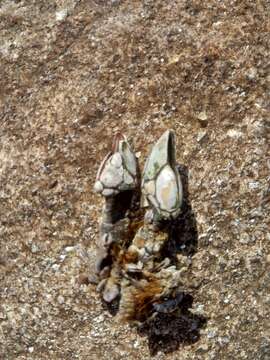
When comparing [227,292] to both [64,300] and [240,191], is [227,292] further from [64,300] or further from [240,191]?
[64,300]

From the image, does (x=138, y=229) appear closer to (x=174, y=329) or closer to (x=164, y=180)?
(x=164, y=180)

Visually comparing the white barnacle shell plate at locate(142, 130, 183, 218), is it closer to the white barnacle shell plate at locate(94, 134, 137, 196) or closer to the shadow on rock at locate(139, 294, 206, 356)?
the white barnacle shell plate at locate(94, 134, 137, 196)

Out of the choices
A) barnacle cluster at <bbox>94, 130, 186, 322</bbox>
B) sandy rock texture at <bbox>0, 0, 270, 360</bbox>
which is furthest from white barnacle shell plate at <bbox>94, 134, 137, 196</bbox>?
sandy rock texture at <bbox>0, 0, 270, 360</bbox>

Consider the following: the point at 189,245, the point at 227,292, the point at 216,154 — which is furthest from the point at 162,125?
the point at 227,292

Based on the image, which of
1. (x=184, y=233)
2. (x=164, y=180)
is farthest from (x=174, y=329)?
(x=164, y=180)

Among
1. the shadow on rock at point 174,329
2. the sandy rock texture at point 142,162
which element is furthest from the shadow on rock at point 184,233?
the shadow on rock at point 174,329

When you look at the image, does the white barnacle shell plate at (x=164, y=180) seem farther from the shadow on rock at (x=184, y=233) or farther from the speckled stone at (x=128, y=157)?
the shadow on rock at (x=184, y=233)
